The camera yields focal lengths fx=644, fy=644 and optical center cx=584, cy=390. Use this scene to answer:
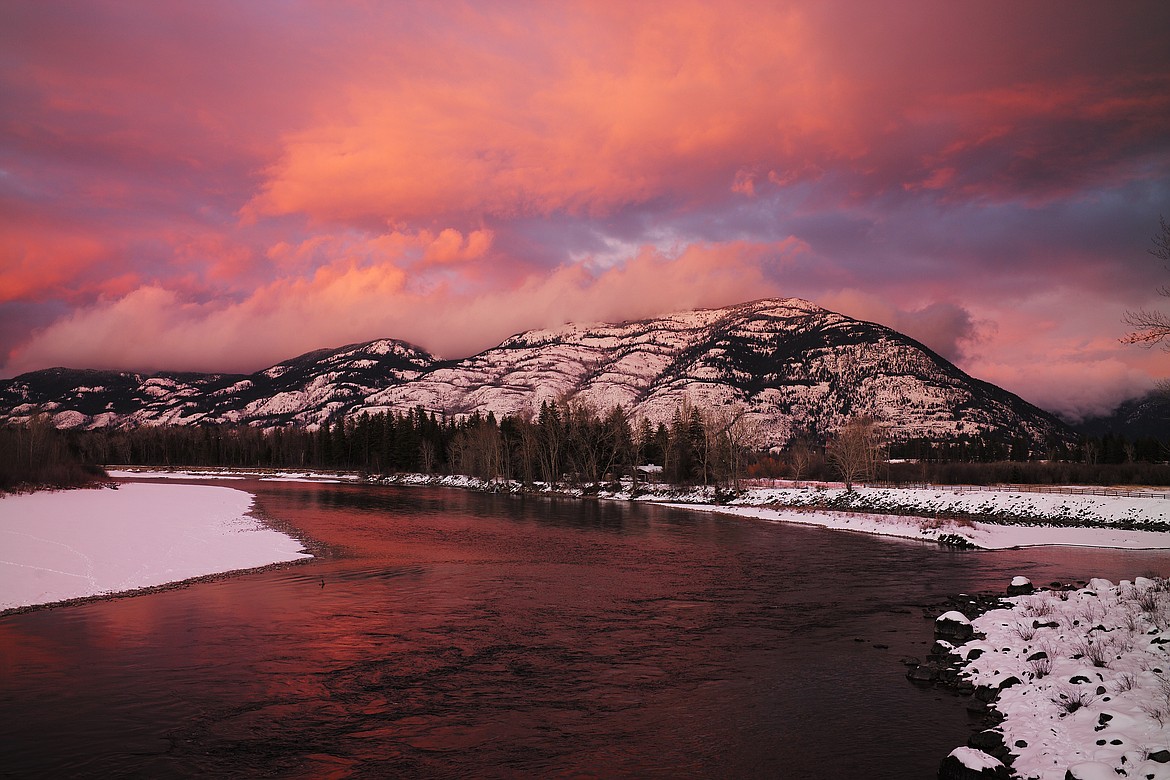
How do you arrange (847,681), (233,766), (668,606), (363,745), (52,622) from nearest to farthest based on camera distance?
(233,766) → (363,745) → (847,681) → (52,622) → (668,606)

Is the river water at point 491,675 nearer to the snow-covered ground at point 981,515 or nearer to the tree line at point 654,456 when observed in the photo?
the snow-covered ground at point 981,515

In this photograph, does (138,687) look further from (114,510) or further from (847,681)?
(114,510)

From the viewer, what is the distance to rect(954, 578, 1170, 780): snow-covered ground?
12.4 m

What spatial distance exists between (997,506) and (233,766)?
8649cm

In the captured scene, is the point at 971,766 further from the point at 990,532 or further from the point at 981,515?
the point at 981,515

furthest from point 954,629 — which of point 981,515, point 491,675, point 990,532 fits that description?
point 981,515

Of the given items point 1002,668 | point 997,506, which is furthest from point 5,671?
point 997,506

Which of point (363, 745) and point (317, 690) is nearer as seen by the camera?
point (363, 745)

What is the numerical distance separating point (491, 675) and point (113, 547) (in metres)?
33.1

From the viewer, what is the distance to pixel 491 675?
2012cm

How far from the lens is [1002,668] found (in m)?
19.1

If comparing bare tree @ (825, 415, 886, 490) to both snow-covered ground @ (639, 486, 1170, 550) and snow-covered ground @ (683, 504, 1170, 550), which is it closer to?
snow-covered ground @ (639, 486, 1170, 550)

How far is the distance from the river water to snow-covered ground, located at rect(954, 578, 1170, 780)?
5.92 ft

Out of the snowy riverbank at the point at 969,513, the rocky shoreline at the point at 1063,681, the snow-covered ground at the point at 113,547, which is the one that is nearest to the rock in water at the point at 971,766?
the rocky shoreline at the point at 1063,681
